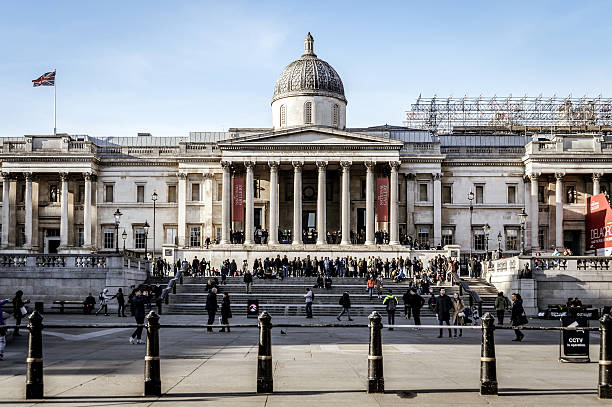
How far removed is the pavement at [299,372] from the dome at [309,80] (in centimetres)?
4820

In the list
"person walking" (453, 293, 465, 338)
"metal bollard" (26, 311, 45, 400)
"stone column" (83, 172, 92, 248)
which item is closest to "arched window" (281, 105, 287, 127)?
"stone column" (83, 172, 92, 248)

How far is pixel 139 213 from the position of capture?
7619 centimetres

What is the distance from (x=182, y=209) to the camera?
7462 centimetres

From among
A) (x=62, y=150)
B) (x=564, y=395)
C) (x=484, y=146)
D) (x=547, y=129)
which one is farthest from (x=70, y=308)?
(x=547, y=129)

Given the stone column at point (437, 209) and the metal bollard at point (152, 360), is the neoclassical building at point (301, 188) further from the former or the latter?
the metal bollard at point (152, 360)

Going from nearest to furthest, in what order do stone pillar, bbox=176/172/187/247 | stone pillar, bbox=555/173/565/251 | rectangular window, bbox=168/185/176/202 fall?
stone pillar, bbox=555/173/565/251 → stone pillar, bbox=176/172/187/247 → rectangular window, bbox=168/185/176/202

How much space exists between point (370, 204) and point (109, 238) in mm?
24299

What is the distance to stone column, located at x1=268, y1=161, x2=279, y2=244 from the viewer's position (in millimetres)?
69488

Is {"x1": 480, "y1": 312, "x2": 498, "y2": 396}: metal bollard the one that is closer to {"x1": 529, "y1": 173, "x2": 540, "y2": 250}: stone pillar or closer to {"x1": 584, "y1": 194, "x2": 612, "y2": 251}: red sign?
{"x1": 584, "y1": 194, "x2": 612, "y2": 251}: red sign

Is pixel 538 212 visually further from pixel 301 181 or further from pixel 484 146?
pixel 301 181

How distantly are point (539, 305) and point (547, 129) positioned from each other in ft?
158

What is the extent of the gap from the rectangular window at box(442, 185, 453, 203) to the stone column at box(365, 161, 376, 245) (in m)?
9.08

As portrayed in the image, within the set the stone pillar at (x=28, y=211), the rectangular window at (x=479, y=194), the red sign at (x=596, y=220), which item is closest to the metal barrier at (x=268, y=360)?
the red sign at (x=596, y=220)

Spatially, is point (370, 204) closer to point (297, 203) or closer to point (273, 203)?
point (297, 203)
